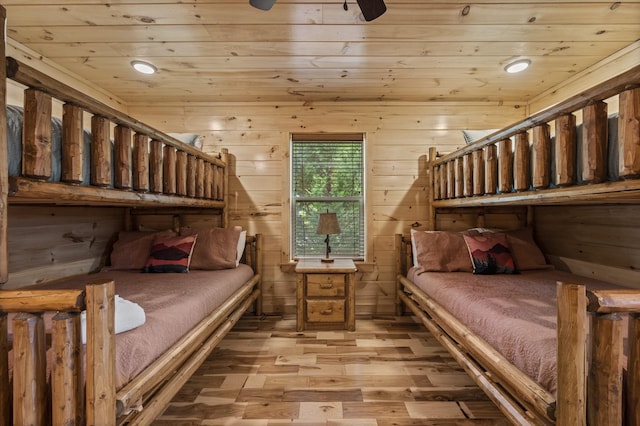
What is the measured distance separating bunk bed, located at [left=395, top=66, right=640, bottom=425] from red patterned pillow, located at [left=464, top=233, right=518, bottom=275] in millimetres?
81

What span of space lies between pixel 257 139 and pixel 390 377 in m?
2.40

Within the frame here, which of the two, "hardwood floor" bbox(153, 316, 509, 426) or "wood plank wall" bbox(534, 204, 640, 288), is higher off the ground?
"wood plank wall" bbox(534, 204, 640, 288)

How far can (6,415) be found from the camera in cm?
86

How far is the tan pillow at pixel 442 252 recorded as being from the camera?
7.98ft

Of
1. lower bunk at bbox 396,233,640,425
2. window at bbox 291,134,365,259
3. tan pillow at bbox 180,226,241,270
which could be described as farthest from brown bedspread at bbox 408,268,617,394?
tan pillow at bbox 180,226,241,270

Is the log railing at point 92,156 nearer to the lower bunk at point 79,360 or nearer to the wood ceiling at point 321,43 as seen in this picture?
the lower bunk at point 79,360

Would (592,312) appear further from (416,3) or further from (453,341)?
(416,3)

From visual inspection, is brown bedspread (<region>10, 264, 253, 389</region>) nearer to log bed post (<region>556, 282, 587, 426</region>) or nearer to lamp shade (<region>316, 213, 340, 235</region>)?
lamp shade (<region>316, 213, 340, 235</region>)

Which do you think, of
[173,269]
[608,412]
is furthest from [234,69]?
[608,412]

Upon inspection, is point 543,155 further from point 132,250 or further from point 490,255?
point 132,250

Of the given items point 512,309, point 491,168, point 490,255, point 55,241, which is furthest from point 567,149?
point 55,241

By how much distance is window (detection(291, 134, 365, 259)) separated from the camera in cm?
317

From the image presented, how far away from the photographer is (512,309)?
1.44 m

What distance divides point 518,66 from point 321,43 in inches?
62.3
